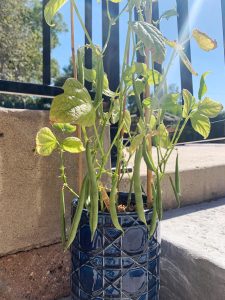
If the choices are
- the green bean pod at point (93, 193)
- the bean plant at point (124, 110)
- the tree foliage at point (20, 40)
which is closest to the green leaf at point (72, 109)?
the bean plant at point (124, 110)

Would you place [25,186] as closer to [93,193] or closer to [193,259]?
[93,193]

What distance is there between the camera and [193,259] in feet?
3.42

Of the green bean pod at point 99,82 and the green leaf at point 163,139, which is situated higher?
the green bean pod at point 99,82

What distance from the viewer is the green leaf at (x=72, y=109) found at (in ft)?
2.30

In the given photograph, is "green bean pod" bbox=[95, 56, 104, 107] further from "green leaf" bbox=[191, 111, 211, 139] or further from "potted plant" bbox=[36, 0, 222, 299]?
"green leaf" bbox=[191, 111, 211, 139]

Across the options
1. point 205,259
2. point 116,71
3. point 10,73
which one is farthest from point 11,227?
point 10,73

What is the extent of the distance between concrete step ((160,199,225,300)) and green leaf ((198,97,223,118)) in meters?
0.45

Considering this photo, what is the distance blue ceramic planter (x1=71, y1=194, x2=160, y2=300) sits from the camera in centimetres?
87

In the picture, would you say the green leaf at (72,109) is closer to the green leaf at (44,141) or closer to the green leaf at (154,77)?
the green leaf at (44,141)

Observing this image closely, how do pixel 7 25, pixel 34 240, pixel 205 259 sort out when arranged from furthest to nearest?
pixel 7 25 < pixel 34 240 < pixel 205 259

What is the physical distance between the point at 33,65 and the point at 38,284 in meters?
14.1

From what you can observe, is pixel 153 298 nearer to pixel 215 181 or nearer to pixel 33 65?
pixel 215 181

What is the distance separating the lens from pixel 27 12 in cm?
1440

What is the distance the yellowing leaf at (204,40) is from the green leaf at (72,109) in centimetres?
35
